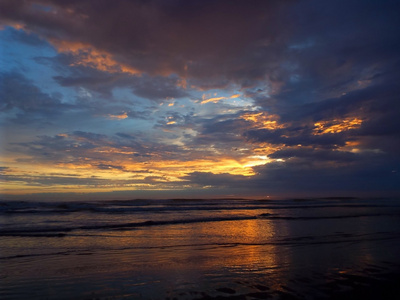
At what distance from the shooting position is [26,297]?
6.12 metres

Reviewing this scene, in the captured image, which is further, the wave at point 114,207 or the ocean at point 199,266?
the wave at point 114,207

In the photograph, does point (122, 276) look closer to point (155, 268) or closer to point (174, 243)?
point (155, 268)

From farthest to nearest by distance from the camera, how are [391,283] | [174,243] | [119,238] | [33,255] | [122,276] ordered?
[119,238] → [174,243] → [33,255] → [122,276] → [391,283]

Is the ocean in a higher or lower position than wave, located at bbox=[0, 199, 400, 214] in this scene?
lower

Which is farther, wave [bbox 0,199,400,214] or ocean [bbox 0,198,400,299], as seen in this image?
wave [bbox 0,199,400,214]

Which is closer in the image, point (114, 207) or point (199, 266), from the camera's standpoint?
point (199, 266)

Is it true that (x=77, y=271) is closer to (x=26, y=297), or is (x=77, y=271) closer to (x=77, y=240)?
(x=26, y=297)

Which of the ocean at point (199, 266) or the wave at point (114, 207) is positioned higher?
the wave at point (114, 207)

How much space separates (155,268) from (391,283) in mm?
6419

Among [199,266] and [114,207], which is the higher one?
[114,207]

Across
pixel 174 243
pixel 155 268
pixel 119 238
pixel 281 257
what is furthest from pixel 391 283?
pixel 119 238

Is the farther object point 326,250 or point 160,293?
point 326,250

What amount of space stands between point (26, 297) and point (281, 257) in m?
7.72

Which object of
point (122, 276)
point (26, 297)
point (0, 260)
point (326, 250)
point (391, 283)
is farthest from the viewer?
point (326, 250)
